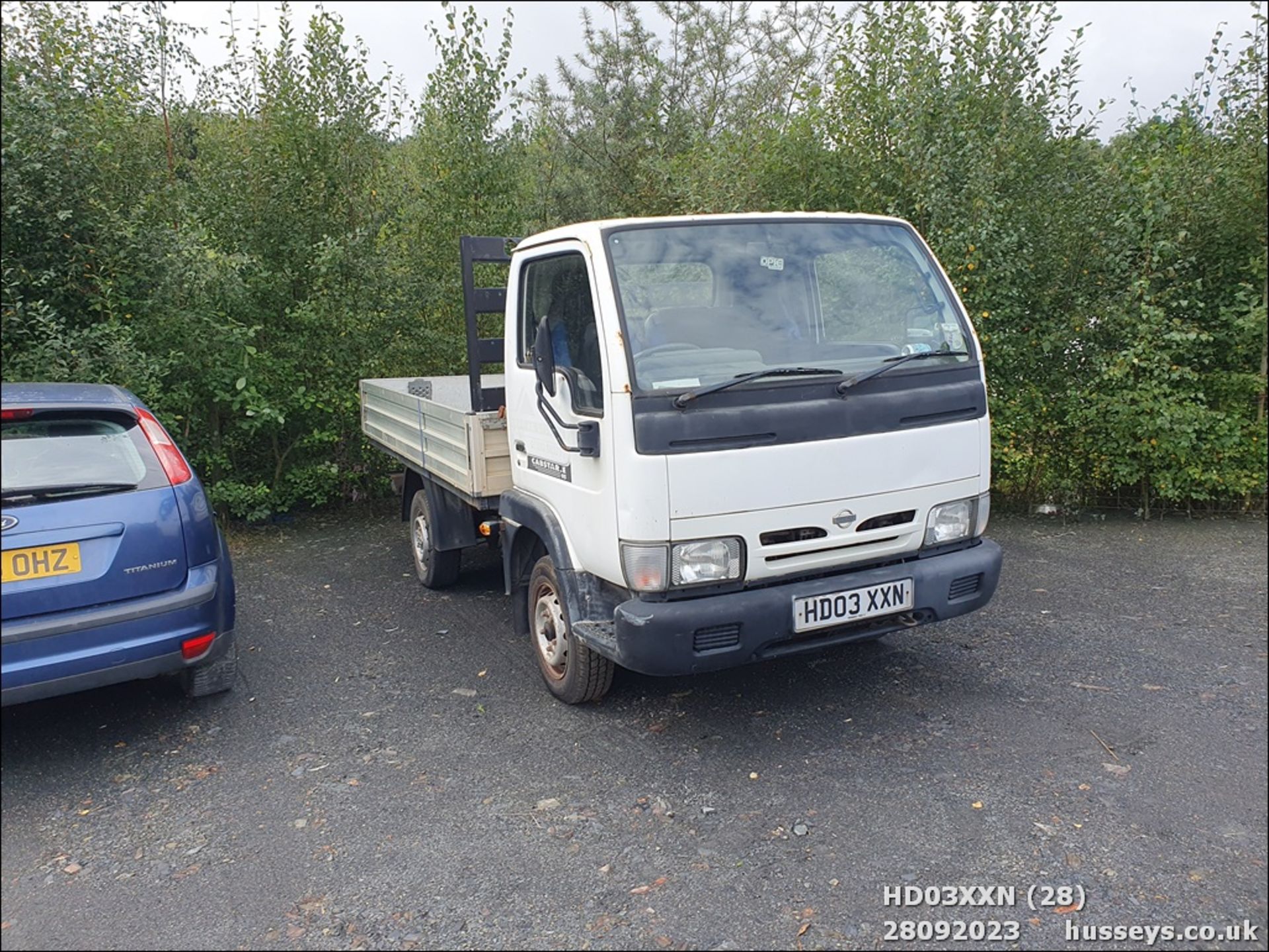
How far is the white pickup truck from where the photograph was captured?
12.0ft

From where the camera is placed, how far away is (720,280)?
162 inches

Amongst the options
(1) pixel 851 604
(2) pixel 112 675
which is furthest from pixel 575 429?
(2) pixel 112 675

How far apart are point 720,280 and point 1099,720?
8.44 feet

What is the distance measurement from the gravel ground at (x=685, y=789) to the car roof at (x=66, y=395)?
1.44 meters

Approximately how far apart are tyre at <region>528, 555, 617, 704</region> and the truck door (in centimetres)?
37

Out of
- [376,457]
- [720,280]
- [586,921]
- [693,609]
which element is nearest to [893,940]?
[586,921]

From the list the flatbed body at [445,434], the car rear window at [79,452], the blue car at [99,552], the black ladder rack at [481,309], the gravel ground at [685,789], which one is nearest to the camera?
the gravel ground at [685,789]

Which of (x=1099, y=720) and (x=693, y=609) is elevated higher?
(x=693, y=609)

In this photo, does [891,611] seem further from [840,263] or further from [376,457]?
[376,457]

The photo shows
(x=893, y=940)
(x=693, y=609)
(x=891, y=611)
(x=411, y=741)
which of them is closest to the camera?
(x=893, y=940)

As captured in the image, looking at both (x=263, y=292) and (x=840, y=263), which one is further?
(x=263, y=292)

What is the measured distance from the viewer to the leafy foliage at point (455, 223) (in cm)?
605

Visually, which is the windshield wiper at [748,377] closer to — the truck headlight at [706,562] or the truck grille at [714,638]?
the truck headlight at [706,562]

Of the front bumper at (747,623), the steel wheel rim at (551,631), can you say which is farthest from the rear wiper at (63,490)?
the front bumper at (747,623)
